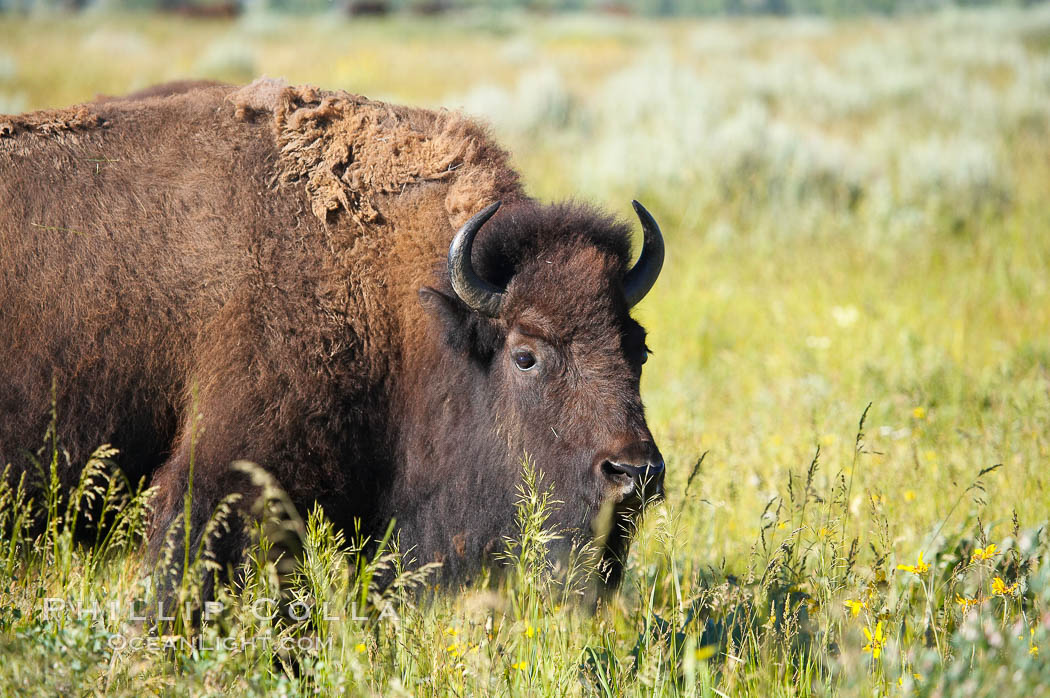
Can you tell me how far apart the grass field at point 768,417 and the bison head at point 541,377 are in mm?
245

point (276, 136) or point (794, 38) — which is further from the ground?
point (794, 38)

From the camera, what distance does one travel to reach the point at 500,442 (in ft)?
12.1

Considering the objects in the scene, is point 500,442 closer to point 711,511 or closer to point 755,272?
point 711,511

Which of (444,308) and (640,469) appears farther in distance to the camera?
(444,308)

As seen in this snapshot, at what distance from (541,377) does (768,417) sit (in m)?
3.63

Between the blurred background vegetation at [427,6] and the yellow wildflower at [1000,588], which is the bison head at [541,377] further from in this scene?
the blurred background vegetation at [427,6]

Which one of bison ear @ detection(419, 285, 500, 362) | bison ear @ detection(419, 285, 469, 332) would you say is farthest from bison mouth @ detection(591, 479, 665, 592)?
bison ear @ detection(419, 285, 469, 332)

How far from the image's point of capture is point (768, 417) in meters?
6.69

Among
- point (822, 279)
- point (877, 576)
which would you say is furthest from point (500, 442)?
point (822, 279)

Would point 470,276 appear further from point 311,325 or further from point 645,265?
point 645,265

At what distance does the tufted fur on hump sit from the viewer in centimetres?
384

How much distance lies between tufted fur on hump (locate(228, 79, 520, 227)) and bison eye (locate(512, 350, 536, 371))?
662 millimetres

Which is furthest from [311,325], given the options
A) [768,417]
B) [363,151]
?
[768,417]

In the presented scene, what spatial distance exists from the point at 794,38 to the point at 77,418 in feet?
119
